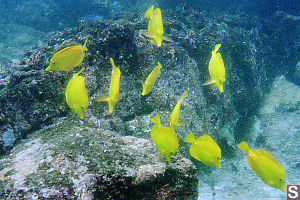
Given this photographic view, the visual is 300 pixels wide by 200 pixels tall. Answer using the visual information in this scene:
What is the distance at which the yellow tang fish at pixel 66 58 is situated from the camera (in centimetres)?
212

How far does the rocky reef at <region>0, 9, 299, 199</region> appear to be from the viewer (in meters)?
1.66

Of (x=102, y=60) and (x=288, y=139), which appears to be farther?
(x=288, y=139)

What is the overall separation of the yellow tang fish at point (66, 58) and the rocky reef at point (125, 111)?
0.87 meters

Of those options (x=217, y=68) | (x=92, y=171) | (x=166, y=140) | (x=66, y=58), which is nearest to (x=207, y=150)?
(x=166, y=140)

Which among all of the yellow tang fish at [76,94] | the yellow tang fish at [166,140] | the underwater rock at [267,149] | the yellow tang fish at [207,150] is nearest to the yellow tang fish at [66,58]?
the yellow tang fish at [76,94]

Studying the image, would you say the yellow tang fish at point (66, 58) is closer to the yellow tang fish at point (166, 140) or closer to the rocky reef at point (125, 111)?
the rocky reef at point (125, 111)

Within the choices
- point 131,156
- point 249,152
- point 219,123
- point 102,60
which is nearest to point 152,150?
point 131,156

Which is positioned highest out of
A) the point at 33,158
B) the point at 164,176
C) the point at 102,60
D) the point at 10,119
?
the point at 102,60

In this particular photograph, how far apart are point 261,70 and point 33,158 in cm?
862

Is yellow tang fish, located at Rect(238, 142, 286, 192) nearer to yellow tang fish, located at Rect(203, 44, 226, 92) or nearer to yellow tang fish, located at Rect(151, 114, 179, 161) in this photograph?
yellow tang fish, located at Rect(151, 114, 179, 161)

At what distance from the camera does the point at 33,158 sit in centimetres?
186

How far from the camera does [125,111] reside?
12.5ft

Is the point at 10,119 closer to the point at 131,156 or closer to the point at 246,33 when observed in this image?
the point at 131,156

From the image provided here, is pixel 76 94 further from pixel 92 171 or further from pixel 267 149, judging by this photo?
pixel 267 149
